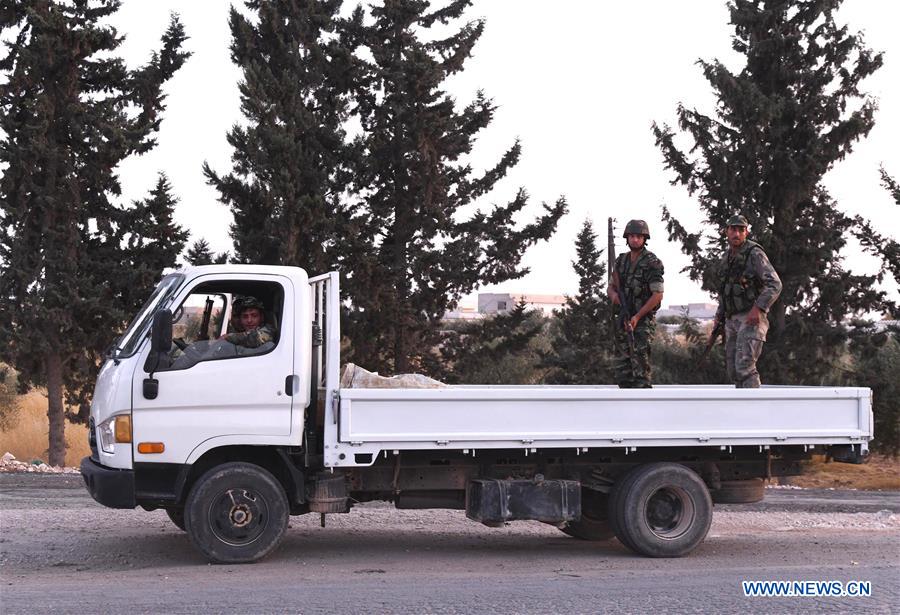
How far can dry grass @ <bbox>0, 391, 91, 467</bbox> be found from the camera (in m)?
25.9

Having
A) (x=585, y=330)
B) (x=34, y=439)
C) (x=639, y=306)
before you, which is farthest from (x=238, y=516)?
(x=585, y=330)

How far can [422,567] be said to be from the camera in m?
8.80

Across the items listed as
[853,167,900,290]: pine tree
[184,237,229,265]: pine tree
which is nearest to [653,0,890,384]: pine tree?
[853,167,900,290]: pine tree

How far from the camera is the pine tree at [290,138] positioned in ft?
77.7

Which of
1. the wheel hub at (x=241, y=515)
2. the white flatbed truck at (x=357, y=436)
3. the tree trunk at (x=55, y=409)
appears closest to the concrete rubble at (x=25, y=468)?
the tree trunk at (x=55, y=409)

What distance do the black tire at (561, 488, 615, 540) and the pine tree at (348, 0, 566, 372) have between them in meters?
14.3

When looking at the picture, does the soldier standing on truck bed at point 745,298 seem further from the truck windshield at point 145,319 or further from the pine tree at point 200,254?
the pine tree at point 200,254

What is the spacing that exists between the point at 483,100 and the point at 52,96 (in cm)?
1036

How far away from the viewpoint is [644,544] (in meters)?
9.16

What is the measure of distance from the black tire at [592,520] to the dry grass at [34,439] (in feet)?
55.6

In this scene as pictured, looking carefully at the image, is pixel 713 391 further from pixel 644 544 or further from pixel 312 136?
pixel 312 136

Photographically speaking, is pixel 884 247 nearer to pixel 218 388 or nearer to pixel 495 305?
pixel 218 388

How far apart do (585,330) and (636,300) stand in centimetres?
2458

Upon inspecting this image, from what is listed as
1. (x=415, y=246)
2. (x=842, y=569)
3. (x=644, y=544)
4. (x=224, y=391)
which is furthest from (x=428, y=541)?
(x=415, y=246)
